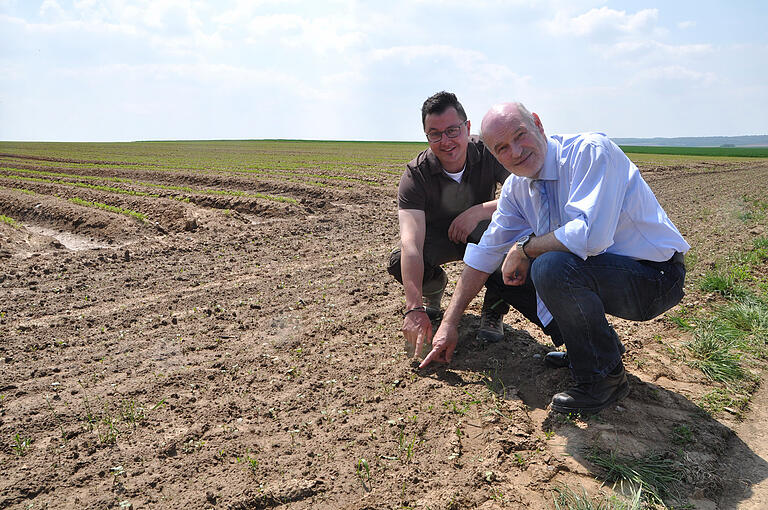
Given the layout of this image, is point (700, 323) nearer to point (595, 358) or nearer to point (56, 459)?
point (595, 358)

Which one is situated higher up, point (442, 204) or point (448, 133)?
point (448, 133)

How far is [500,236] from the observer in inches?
118

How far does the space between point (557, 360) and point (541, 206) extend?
103 centimetres

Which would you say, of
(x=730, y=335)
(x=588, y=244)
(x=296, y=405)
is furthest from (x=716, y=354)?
(x=296, y=405)

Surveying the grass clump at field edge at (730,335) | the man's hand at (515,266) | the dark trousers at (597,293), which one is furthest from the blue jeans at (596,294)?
the grass clump at field edge at (730,335)

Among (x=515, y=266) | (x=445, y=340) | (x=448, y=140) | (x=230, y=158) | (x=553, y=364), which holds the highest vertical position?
(x=448, y=140)

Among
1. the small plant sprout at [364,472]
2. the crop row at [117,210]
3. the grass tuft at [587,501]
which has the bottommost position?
the small plant sprout at [364,472]

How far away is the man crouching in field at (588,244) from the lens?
2465 mm

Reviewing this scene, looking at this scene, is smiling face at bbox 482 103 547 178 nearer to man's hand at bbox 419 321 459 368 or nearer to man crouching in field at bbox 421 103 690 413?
man crouching in field at bbox 421 103 690 413

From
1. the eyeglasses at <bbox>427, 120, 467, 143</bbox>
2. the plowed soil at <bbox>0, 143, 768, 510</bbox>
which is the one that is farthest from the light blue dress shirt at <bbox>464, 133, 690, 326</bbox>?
the plowed soil at <bbox>0, 143, 768, 510</bbox>

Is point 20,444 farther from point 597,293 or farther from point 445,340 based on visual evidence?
point 597,293

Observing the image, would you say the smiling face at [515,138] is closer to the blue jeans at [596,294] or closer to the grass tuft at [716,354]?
the blue jeans at [596,294]

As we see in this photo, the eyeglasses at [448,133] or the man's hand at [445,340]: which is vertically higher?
the eyeglasses at [448,133]

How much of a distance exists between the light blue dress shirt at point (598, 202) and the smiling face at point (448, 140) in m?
0.82
